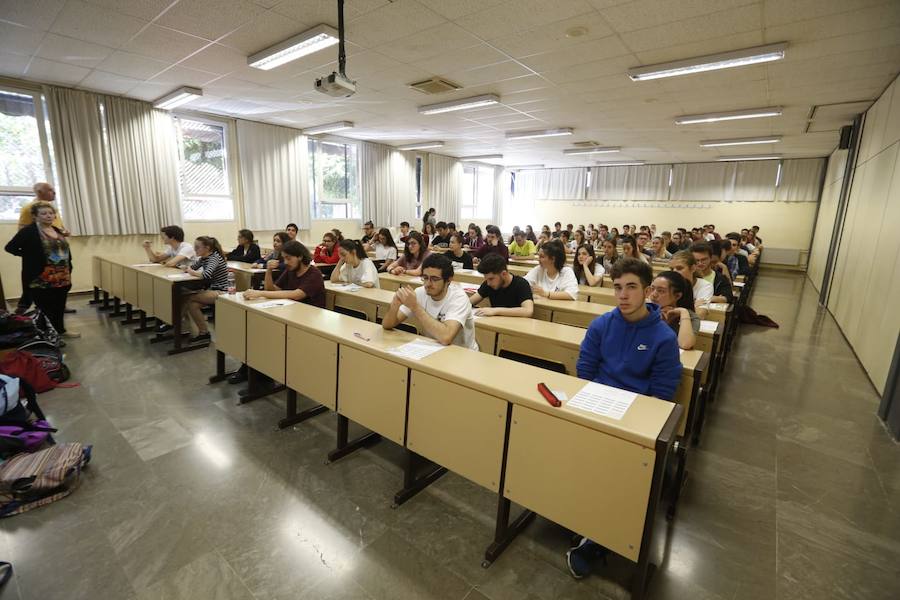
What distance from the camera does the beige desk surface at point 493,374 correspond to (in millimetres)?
1440

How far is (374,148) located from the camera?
10609 millimetres

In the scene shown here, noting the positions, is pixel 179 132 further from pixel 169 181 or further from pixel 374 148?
pixel 374 148

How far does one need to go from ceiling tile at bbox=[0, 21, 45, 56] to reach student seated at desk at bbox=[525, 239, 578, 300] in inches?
205

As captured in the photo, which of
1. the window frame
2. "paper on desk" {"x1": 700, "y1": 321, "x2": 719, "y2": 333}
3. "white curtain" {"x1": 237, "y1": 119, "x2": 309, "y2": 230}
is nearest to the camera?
"paper on desk" {"x1": 700, "y1": 321, "x2": 719, "y2": 333}

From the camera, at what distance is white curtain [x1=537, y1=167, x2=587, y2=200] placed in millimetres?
14711

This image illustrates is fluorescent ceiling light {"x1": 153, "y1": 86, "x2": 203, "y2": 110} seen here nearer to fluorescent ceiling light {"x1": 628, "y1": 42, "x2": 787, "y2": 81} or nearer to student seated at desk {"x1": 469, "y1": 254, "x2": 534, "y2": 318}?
student seated at desk {"x1": 469, "y1": 254, "x2": 534, "y2": 318}

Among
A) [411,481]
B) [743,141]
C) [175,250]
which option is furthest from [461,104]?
[743,141]

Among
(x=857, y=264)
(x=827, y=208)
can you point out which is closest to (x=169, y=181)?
(x=857, y=264)

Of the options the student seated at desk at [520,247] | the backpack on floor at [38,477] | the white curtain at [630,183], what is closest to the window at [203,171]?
the student seated at desk at [520,247]

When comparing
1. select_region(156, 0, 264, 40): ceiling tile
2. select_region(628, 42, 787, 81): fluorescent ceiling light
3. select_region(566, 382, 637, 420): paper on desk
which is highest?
select_region(156, 0, 264, 40): ceiling tile

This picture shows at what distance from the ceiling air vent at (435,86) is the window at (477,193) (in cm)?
842

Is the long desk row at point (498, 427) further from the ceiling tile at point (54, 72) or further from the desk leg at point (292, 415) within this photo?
the ceiling tile at point (54, 72)

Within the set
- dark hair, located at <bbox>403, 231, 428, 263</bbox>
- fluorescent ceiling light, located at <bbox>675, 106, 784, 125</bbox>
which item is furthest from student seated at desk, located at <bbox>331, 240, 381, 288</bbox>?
fluorescent ceiling light, located at <bbox>675, 106, 784, 125</bbox>

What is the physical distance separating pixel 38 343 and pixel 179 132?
5.30 meters
